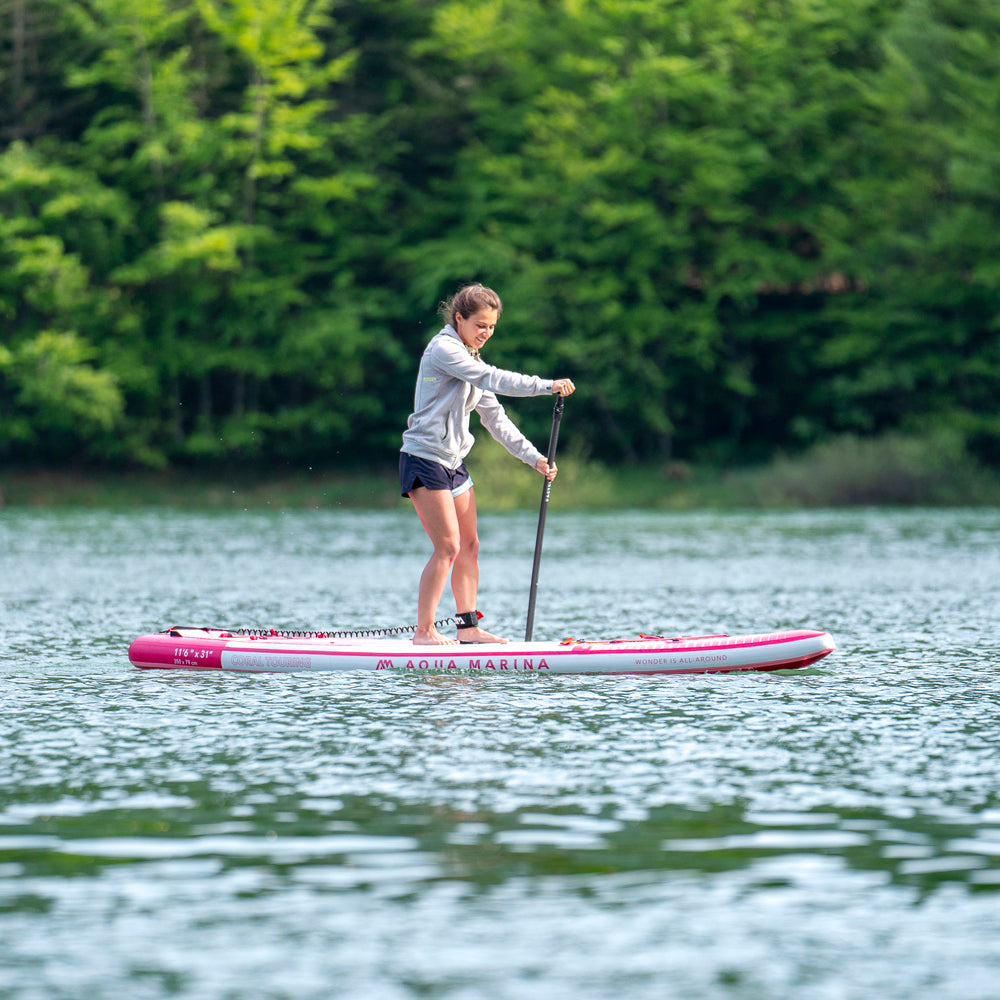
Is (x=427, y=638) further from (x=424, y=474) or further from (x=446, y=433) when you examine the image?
(x=446, y=433)

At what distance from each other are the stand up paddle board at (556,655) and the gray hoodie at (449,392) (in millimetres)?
1067

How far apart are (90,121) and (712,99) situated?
1602cm

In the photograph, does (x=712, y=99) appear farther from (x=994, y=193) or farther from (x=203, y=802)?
(x=203, y=802)

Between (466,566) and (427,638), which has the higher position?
(466,566)

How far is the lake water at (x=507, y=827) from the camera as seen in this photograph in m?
4.40

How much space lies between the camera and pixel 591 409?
149 feet

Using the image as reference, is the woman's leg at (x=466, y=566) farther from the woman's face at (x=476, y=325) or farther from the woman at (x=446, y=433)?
the woman's face at (x=476, y=325)

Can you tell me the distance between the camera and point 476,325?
9.73m

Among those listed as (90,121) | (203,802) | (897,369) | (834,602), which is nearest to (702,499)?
(897,369)

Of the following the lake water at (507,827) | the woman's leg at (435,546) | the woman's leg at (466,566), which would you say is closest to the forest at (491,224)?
the lake water at (507,827)

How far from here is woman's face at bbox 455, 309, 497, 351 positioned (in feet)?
31.9

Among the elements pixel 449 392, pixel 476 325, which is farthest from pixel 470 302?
pixel 449 392

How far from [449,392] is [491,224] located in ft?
114

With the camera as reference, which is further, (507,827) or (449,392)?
(449,392)
